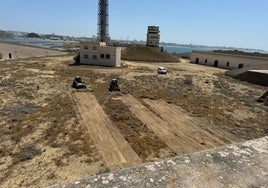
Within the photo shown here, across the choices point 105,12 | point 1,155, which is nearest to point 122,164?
point 1,155

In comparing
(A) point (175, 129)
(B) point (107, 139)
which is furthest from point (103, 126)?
(A) point (175, 129)

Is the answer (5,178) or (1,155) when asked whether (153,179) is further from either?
(1,155)

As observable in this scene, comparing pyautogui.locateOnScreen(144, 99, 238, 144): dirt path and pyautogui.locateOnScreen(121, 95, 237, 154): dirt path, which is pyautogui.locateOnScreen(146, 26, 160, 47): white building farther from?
pyautogui.locateOnScreen(144, 99, 238, 144): dirt path

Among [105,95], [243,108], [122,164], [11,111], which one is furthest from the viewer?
[105,95]

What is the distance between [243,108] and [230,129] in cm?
738

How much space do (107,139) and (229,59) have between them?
172ft

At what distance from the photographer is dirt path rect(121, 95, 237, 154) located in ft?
46.3

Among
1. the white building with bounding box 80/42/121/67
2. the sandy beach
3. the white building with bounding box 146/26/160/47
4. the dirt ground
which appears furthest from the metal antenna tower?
the dirt ground

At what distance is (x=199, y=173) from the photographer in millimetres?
4461

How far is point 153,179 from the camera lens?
4.23m

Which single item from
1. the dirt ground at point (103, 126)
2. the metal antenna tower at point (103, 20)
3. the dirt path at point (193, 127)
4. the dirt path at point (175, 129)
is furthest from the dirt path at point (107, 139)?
the metal antenna tower at point (103, 20)

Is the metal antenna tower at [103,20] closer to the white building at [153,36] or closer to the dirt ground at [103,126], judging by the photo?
the white building at [153,36]

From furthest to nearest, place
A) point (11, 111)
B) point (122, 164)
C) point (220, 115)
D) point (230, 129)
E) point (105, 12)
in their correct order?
point (105, 12)
point (220, 115)
point (11, 111)
point (230, 129)
point (122, 164)

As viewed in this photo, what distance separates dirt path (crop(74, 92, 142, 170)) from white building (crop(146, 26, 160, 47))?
92.2 metres
